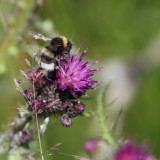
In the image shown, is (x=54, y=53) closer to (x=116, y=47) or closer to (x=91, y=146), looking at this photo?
(x=91, y=146)

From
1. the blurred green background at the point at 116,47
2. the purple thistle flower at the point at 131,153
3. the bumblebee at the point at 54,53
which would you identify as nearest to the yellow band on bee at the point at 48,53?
the bumblebee at the point at 54,53

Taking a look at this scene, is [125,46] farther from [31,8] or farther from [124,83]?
[31,8]

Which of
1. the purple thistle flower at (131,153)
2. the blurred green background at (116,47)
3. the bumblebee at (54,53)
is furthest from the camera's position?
the blurred green background at (116,47)

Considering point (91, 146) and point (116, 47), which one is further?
point (116, 47)

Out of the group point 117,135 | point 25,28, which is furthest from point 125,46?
point 117,135

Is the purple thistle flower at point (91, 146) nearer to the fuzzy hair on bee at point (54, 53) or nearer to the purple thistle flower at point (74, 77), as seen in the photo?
the purple thistle flower at point (74, 77)

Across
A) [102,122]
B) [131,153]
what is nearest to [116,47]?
[131,153]
